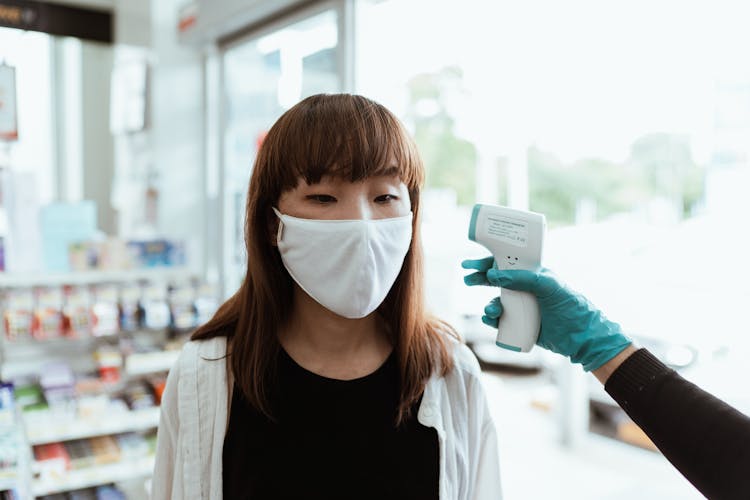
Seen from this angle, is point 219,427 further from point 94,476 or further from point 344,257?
point 94,476

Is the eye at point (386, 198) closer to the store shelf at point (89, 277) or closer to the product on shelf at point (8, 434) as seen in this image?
the product on shelf at point (8, 434)

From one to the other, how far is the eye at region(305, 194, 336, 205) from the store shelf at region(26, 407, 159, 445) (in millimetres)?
1911

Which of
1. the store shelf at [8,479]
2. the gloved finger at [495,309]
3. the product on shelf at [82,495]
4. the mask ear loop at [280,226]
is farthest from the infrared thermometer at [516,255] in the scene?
the product on shelf at [82,495]

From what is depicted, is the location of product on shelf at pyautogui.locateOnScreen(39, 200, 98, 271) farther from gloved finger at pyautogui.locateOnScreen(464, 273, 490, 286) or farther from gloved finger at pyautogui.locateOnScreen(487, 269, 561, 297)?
gloved finger at pyautogui.locateOnScreen(487, 269, 561, 297)

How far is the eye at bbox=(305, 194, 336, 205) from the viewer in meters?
1.16

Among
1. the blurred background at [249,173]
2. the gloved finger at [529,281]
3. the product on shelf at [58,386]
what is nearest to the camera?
the gloved finger at [529,281]

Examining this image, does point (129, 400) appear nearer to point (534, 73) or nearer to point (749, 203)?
point (749, 203)

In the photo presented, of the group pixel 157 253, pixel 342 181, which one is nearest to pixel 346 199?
pixel 342 181

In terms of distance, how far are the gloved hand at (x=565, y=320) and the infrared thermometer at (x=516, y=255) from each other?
0.06 ft

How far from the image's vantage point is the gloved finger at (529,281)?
1229mm

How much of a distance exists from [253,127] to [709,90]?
253cm

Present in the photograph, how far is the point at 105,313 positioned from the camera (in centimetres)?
269

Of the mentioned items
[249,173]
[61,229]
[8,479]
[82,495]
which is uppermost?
[249,173]

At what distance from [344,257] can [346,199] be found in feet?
0.35
